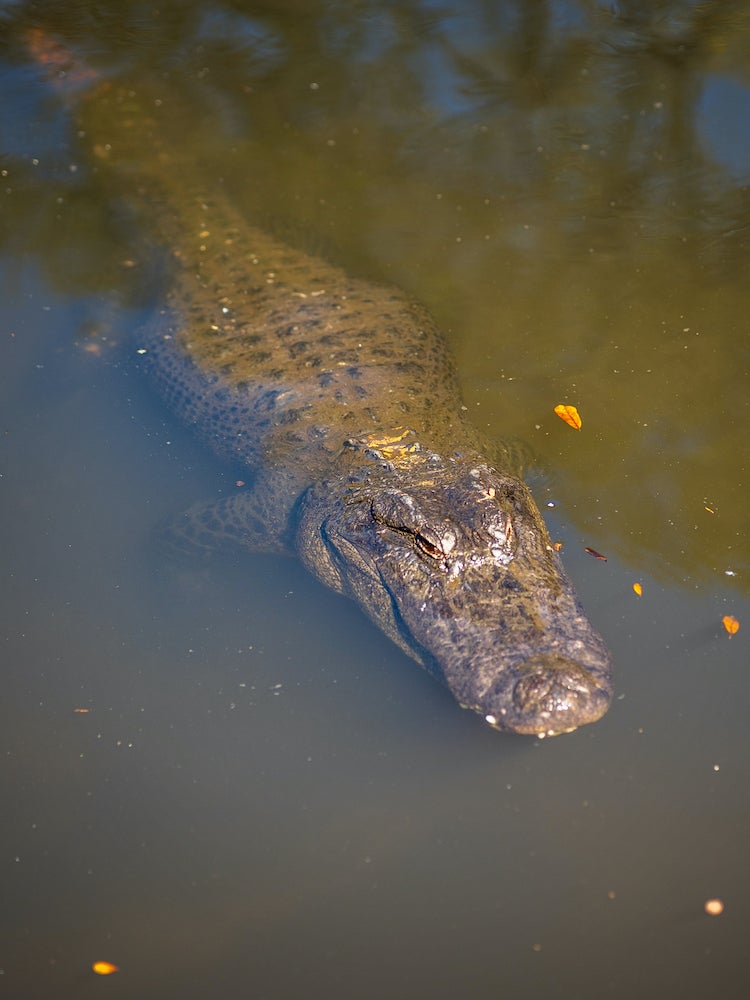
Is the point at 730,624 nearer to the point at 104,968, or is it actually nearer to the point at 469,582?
the point at 469,582

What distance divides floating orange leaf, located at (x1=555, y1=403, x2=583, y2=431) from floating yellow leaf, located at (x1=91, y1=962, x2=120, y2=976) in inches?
139

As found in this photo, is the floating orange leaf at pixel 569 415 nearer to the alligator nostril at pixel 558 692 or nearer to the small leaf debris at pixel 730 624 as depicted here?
the small leaf debris at pixel 730 624

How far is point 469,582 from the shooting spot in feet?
13.4

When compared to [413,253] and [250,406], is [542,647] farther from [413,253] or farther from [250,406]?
[413,253]

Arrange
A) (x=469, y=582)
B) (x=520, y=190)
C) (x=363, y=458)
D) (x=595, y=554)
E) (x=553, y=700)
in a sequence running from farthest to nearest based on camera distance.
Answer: (x=520, y=190) → (x=363, y=458) → (x=595, y=554) → (x=469, y=582) → (x=553, y=700)

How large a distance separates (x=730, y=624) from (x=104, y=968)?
3037mm

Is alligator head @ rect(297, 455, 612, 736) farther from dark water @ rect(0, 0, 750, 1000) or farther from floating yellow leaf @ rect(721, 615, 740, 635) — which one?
floating yellow leaf @ rect(721, 615, 740, 635)

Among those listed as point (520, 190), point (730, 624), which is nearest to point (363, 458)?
point (730, 624)

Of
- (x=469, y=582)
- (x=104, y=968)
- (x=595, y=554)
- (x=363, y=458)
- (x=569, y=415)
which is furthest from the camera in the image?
(x=569, y=415)

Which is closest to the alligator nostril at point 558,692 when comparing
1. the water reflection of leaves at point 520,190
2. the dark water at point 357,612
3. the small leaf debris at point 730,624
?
the dark water at point 357,612

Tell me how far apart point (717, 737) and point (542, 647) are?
2.83ft

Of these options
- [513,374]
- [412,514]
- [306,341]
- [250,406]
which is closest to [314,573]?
[412,514]

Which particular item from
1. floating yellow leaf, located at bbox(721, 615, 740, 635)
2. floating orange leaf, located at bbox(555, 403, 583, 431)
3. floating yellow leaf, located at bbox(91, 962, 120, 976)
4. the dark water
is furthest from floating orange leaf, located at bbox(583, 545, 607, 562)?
floating yellow leaf, located at bbox(91, 962, 120, 976)

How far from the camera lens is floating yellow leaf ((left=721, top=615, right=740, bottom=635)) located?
4.09 meters
